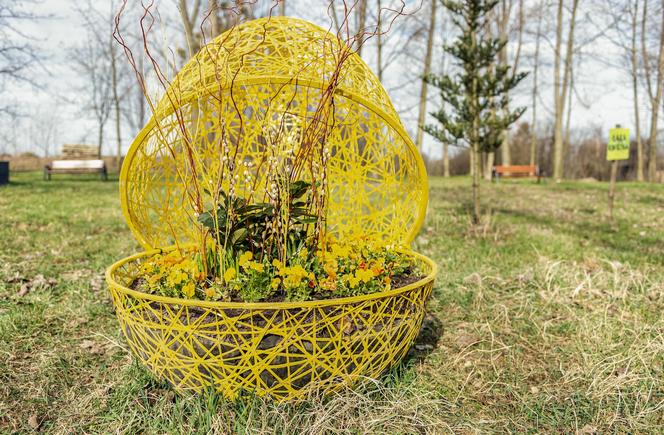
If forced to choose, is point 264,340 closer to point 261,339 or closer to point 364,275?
point 261,339

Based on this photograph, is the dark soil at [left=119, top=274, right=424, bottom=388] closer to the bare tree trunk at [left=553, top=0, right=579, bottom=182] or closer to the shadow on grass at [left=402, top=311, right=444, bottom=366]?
the shadow on grass at [left=402, top=311, right=444, bottom=366]

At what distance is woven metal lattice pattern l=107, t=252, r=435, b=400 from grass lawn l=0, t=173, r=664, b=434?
115 mm

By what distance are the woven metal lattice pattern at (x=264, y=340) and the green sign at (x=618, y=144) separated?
599 centimetres

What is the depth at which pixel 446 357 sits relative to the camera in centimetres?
302

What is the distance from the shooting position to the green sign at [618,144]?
6.89 meters

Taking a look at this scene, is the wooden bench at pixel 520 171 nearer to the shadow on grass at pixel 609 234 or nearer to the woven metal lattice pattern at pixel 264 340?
the shadow on grass at pixel 609 234

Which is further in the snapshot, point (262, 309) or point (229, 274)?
point (229, 274)

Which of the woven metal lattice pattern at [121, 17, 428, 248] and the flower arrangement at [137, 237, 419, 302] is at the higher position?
the woven metal lattice pattern at [121, 17, 428, 248]

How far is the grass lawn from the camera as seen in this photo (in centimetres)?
223

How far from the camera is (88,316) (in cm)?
355

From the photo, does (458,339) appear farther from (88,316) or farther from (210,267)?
(88,316)

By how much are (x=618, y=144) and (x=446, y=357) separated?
5.61 m

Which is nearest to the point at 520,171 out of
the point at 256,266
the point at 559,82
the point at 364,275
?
the point at 559,82

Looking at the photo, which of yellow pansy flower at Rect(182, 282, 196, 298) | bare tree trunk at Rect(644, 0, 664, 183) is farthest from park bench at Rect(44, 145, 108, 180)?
bare tree trunk at Rect(644, 0, 664, 183)
